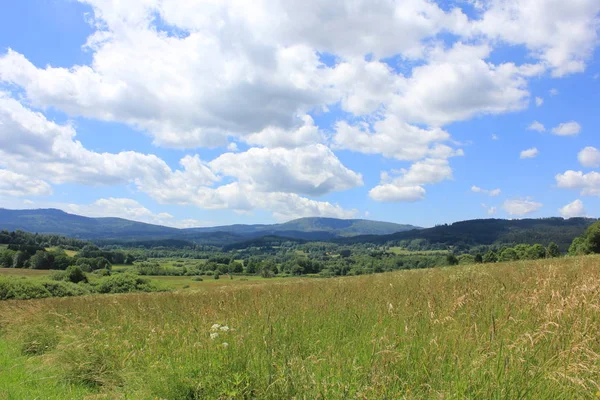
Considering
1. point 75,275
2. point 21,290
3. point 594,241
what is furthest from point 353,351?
point 75,275

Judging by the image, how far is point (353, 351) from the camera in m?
4.79

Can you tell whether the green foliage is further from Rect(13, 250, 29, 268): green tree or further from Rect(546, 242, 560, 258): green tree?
Rect(13, 250, 29, 268): green tree

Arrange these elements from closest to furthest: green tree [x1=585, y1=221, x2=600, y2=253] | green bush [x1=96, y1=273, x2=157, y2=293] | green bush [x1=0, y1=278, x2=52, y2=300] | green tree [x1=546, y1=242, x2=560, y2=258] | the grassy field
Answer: the grassy field, green tree [x1=546, y1=242, x2=560, y2=258], green bush [x1=0, y1=278, x2=52, y2=300], green tree [x1=585, y1=221, x2=600, y2=253], green bush [x1=96, y1=273, x2=157, y2=293]

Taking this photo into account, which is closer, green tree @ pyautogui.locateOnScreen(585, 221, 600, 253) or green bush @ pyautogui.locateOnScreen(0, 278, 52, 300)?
green bush @ pyautogui.locateOnScreen(0, 278, 52, 300)

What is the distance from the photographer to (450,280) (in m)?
9.24

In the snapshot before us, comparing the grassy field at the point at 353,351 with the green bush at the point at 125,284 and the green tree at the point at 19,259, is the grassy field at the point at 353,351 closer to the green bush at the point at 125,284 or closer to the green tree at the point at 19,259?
the green bush at the point at 125,284

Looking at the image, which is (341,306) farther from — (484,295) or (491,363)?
(491,363)

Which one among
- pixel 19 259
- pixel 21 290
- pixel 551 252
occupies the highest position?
pixel 551 252

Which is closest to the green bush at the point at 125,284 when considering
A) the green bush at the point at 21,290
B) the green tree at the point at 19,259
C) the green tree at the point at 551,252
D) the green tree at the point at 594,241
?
the green bush at the point at 21,290

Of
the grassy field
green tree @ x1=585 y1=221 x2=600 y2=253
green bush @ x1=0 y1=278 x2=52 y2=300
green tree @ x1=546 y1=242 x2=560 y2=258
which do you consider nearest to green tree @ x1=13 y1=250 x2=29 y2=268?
green bush @ x1=0 y1=278 x2=52 y2=300

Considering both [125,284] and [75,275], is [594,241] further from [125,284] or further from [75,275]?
[75,275]

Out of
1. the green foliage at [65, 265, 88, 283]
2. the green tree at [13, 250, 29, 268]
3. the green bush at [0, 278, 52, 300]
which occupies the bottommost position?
the green tree at [13, 250, 29, 268]

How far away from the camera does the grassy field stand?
3.53 metres

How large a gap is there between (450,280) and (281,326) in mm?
5348
